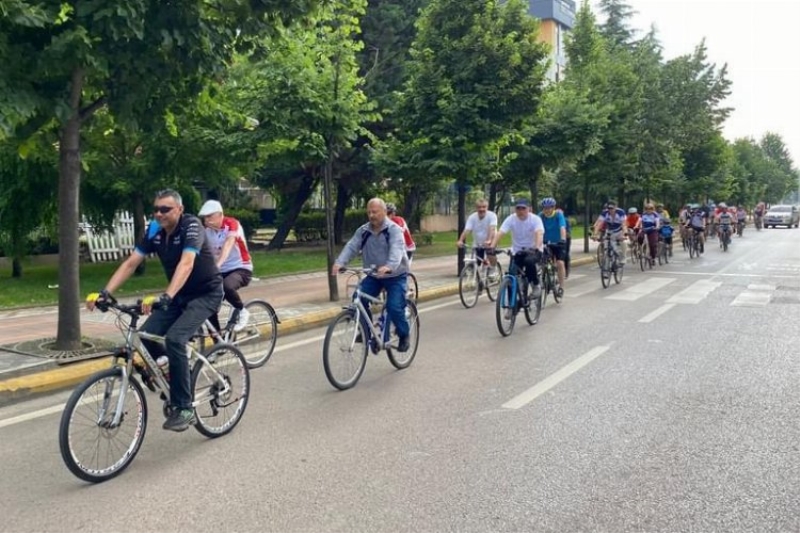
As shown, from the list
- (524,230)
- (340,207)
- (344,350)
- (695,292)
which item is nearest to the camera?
(344,350)

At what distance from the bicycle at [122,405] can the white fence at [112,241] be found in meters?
15.9

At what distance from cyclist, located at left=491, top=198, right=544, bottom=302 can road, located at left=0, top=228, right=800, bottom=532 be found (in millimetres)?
1660

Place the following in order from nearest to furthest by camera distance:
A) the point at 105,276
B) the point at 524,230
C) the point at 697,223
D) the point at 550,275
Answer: the point at 524,230 → the point at 550,275 → the point at 105,276 → the point at 697,223

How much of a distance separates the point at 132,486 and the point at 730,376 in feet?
18.8

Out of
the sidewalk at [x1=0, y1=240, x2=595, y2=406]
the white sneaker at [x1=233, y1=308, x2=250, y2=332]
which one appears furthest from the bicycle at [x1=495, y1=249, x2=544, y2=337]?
the white sneaker at [x1=233, y1=308, x2=250, y2=332]

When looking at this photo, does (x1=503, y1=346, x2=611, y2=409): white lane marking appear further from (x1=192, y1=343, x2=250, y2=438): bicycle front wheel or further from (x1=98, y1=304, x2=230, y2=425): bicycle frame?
(x1=98, y1=304, x2=230, y2=425): bicycle frame

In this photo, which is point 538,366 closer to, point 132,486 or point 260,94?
point 132,486

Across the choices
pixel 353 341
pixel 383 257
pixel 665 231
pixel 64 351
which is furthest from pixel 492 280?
pixel 665 231

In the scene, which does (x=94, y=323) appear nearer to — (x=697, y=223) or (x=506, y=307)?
(x=506, y=307)

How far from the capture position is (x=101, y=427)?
4715 mm

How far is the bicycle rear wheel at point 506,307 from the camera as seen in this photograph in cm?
971

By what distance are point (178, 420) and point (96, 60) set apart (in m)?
3.82

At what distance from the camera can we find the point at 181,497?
4383 mm

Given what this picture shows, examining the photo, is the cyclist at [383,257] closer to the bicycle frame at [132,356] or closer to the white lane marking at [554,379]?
the white lane marking at [554,379]
